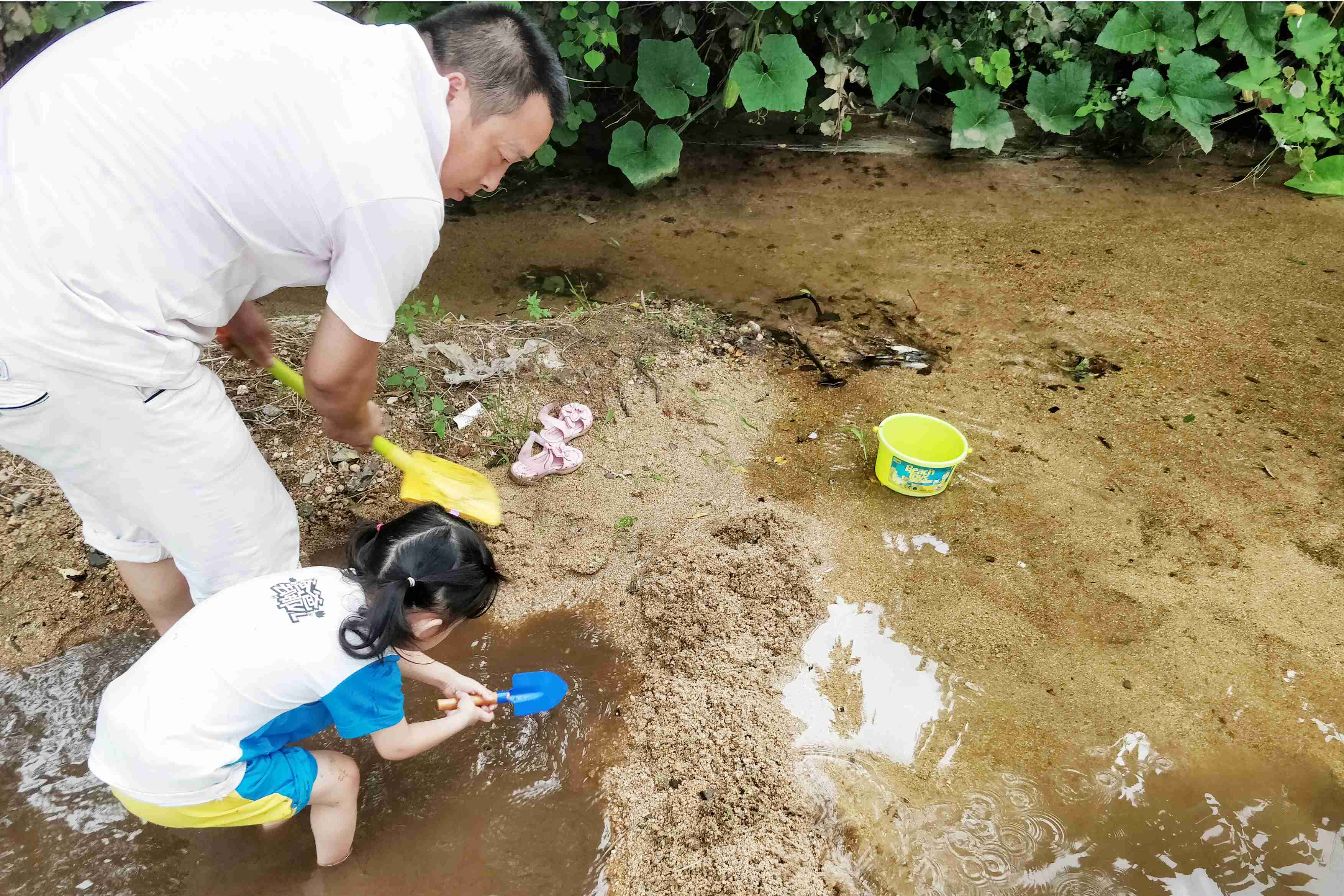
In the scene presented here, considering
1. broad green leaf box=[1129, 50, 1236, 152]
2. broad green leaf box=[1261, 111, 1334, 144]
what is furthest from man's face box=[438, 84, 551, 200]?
broad green leaf box=[1261, 111, 1334, 144]

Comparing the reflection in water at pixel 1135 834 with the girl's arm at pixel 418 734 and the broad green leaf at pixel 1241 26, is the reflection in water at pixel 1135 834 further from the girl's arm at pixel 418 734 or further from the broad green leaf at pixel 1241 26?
the broad green leaf at pixel 1241 26

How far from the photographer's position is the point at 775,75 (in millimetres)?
3838

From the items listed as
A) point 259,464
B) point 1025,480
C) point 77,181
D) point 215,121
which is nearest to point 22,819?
point 259,464

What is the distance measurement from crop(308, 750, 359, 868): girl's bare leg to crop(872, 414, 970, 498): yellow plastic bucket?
65.4 inches

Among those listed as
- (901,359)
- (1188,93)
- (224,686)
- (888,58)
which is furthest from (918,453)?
(1188,93)

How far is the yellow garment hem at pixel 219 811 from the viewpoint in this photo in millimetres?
1496

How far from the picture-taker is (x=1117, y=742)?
1946mm

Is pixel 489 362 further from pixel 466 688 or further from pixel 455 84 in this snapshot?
pixel 455 84

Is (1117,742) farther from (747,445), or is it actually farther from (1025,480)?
(747,445)

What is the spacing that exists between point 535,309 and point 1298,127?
389 cm

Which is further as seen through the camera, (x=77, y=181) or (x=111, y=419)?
(x=111, y=419)

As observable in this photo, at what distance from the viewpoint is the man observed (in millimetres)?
1309

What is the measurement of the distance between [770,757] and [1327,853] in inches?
46.3

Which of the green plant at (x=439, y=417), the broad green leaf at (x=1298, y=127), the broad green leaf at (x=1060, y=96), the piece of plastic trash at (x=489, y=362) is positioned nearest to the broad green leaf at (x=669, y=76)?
the piece of plastic trash at (x=489, y=362)
